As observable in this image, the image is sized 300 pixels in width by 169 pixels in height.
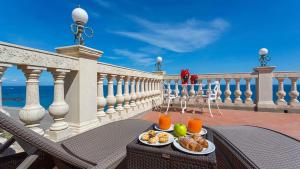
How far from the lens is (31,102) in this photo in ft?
5.73

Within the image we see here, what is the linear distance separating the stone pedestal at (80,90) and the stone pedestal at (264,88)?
5808 mm

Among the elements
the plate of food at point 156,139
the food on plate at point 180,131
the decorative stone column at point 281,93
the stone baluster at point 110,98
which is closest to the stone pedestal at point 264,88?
the decorative stone column at point 281,93

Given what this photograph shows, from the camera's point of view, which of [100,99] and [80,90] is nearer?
[80,90]

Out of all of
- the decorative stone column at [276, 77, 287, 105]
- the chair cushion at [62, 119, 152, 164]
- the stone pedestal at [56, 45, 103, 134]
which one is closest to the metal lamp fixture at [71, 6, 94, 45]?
the stone pedestal at [56, 45, 103, 134]

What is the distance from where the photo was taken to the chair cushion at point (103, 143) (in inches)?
47.9

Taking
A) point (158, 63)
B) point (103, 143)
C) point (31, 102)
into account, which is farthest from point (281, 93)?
point (31, 102)

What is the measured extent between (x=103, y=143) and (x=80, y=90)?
46.0 inches

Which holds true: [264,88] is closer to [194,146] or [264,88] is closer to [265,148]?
[265,148]

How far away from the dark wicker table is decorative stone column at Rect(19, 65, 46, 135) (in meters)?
1.41

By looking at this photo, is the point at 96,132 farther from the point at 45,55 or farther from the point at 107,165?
the point at 45,55

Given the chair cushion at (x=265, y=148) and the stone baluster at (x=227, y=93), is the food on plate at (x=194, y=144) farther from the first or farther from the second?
the stone baluster at (x=227, y=93)

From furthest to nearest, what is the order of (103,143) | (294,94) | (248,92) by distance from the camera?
(248,92) → (294,94) → (103,143)

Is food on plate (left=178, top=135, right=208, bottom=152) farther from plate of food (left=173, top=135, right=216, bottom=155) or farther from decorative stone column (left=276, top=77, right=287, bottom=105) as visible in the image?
decorative stone column (left=276, top=77, right=287, bottom=105)

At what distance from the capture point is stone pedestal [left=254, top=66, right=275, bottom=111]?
17.4 feet
